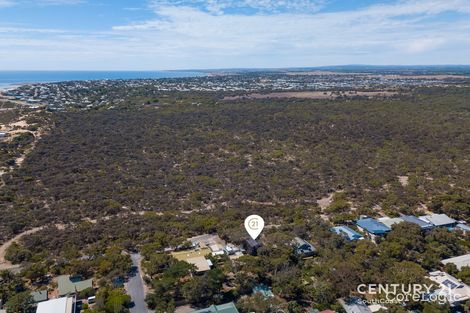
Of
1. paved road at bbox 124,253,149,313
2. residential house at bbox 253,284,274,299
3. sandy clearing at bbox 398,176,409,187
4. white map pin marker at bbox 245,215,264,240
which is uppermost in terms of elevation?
Answer: white map pin marker at bbox 245,215,264,240

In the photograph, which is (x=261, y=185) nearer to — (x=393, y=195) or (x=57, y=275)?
(x=393, y=195)

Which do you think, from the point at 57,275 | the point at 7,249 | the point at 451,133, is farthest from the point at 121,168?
the point at 451,133

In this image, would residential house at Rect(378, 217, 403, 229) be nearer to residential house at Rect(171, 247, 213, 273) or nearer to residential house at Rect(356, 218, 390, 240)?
residential house at Rect(356, 218, 390, 240)

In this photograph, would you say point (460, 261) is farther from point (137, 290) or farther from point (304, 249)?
point (137, 290)

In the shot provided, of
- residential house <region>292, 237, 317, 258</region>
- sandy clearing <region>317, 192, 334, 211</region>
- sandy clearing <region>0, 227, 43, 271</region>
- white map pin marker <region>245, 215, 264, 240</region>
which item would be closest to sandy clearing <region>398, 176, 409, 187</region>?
sandy clearing <region>317, 192, 334, 211</region>

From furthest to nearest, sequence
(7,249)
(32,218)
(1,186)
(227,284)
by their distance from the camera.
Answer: (1,186) → (32,218) → (7,249) → (227,284)

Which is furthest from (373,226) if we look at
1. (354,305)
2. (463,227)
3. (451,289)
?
(354,305)

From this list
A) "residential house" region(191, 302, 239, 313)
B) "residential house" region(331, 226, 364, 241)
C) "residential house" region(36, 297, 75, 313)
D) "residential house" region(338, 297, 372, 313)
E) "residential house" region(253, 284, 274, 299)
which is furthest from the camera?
"residential house" region(331, 226, 364, 241)
